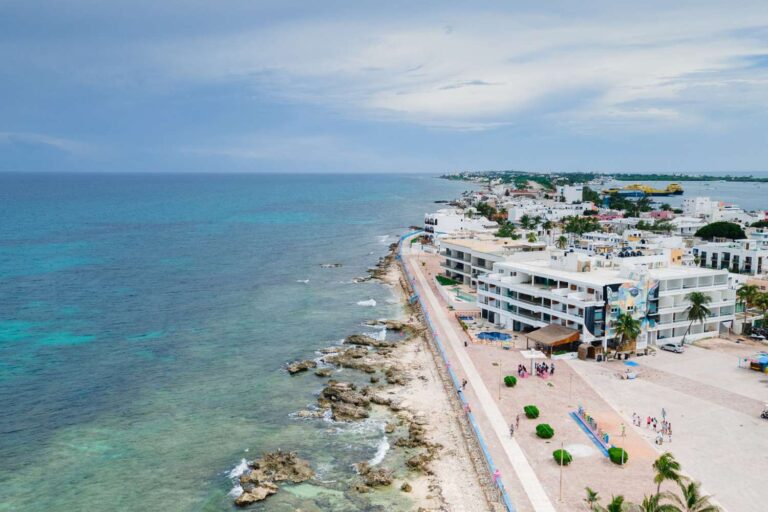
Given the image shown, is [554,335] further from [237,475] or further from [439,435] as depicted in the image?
[237,475]

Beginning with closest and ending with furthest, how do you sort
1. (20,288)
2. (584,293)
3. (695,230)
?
(584,293) → (20,288) → (695,230)

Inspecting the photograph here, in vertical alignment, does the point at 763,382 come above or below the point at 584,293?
below

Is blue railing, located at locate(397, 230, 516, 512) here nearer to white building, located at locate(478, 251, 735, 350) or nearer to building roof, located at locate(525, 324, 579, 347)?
white building, located at locate(478, 251, 735, 350)

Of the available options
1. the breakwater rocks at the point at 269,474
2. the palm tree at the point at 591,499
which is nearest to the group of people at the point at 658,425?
the palm tree at the point at 591,499

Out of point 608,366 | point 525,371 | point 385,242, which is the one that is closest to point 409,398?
point 525,371

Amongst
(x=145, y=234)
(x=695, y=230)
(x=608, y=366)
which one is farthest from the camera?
(x=145, y=234)

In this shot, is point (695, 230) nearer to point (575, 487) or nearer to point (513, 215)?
point (513, 215)

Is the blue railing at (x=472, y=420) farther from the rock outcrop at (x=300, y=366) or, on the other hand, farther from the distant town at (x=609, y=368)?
the rock outcrop at (x=300, y=366)
